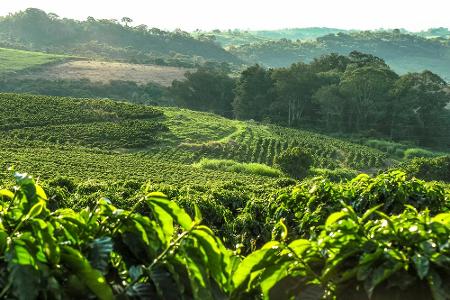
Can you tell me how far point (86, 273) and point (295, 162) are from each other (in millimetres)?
51886

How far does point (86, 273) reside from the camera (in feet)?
7.54

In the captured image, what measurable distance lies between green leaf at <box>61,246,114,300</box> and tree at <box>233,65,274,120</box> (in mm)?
80837

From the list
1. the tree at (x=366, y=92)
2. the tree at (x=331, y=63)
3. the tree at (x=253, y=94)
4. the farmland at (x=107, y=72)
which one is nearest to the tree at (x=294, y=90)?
the tree at (x=253, y=94)

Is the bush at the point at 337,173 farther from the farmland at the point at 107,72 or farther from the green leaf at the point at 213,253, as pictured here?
the farmland at the point at 107,72

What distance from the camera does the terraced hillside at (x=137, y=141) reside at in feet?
153

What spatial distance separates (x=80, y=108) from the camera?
68.8 meters

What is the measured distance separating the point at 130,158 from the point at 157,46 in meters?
133

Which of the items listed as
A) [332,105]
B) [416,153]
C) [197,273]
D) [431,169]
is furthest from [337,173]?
[197,273]

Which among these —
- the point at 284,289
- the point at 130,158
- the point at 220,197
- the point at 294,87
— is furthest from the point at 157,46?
the point at 284,289

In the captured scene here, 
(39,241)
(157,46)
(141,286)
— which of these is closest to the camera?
(39,241)

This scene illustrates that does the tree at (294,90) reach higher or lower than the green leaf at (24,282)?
lower

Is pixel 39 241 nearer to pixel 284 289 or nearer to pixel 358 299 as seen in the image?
pixel 284 289

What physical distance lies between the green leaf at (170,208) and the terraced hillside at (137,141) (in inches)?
1542

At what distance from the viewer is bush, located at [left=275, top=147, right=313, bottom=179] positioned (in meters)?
52.9
